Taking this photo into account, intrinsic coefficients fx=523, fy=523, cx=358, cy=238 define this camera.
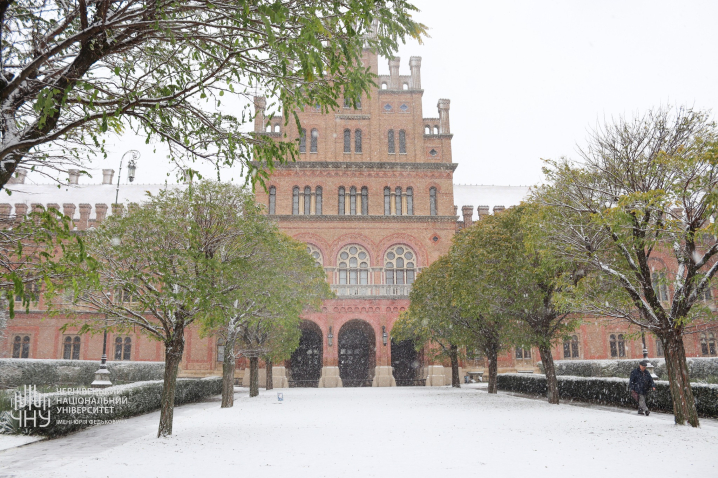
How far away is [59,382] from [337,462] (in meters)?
26.6

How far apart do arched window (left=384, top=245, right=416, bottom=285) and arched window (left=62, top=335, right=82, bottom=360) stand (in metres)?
21.5

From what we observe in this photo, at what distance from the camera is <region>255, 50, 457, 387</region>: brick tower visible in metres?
34.3

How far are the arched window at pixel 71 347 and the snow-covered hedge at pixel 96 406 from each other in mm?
21906

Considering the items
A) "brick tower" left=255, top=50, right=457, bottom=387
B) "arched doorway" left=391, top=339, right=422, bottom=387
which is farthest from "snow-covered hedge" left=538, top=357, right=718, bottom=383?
"brick tower" left=255, top=50, right=457, bottom=387

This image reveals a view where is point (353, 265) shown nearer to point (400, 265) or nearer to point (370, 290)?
point (370, 290)

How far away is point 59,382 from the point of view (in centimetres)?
2866

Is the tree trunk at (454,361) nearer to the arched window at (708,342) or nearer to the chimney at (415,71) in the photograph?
the chimney at (415,71)

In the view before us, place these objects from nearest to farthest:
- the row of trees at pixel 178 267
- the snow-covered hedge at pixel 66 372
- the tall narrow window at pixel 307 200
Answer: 1. the row of trees at pixel 178 267
2. the snow-covered hedge at pixel 66 372
3. the tall narrow window at pixel 307 200

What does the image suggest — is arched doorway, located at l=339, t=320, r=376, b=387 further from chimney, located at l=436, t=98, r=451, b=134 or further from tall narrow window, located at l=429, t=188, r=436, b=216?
chimney, located at l=436, t=98, r=451, b=134

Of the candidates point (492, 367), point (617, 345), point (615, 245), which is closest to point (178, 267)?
point (615, 245)

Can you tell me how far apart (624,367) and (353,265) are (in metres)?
16.7

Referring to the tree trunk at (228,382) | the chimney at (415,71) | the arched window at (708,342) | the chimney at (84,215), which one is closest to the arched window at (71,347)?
the chimney at (84,215)

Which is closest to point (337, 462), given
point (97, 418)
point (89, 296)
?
point (89, 296)

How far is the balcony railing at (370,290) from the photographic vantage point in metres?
32.4
